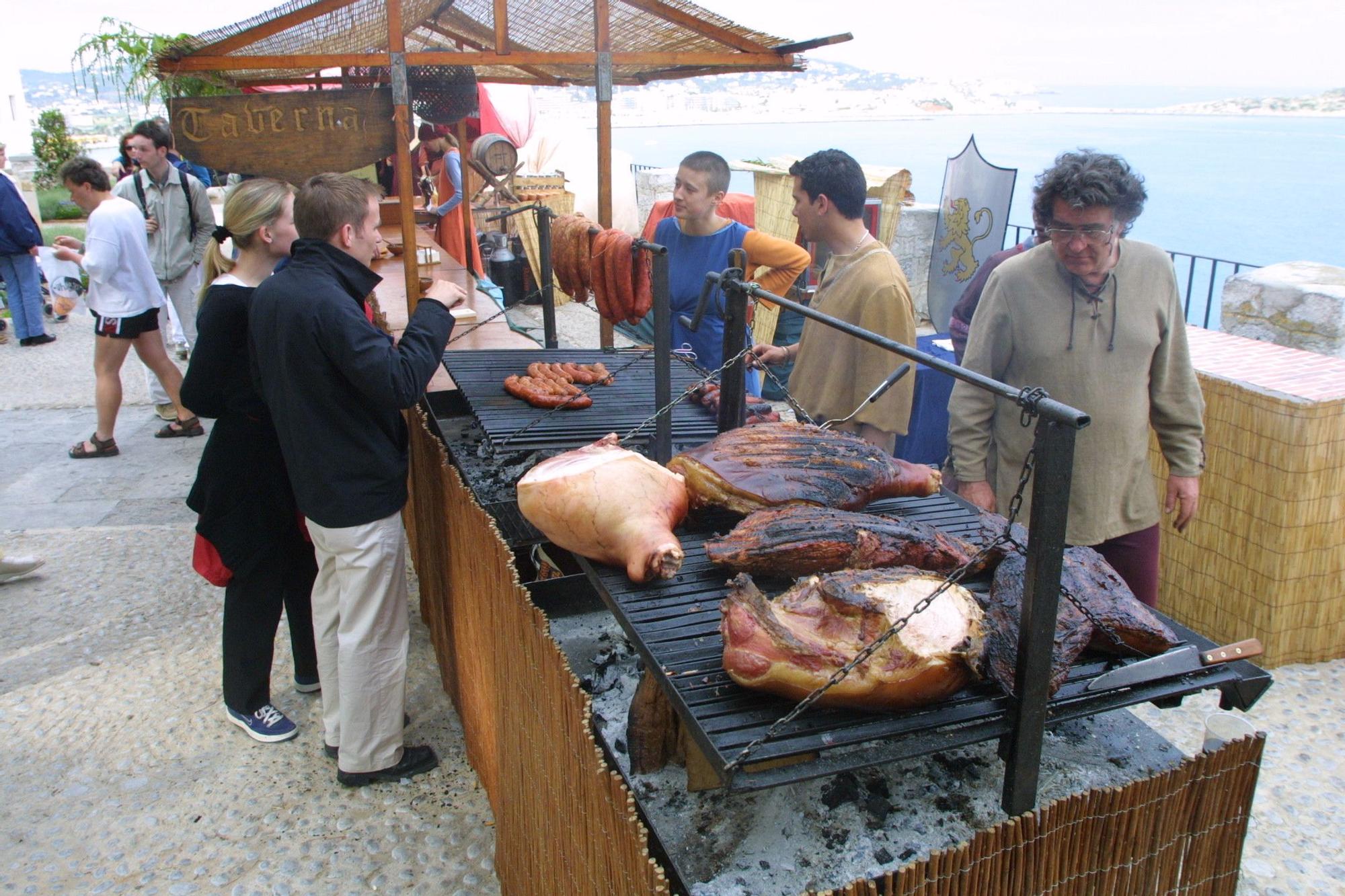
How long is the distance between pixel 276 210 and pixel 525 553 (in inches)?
77.4

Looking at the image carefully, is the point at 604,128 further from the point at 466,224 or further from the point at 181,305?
the point at 181,305

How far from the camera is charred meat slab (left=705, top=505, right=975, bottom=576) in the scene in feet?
6.84

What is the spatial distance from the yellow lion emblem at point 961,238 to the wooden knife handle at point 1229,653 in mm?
7307

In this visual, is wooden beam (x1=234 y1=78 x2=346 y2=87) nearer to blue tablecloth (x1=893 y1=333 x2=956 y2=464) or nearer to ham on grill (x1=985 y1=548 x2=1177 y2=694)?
blue tablecloth (x1=893 y1=333 x2=956 y2=464)

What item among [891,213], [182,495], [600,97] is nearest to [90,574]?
[182,495]

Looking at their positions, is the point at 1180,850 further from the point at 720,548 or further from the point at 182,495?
the point at 182,495

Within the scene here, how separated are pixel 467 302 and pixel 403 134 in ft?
7.66

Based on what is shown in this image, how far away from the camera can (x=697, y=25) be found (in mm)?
4891

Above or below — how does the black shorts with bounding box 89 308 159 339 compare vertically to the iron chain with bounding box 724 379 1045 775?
below

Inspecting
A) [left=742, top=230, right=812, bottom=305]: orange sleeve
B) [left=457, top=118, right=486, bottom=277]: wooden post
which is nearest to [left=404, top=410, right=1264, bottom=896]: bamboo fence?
[left=742, top=230, right=812, bottom=305]: orange sleeve

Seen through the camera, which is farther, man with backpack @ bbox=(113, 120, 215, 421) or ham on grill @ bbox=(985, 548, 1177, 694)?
man with backpack @ bbox=(113, 120, 215, 421)

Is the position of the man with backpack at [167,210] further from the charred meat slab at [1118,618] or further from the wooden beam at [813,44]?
the charred meat slab at [1118,618]

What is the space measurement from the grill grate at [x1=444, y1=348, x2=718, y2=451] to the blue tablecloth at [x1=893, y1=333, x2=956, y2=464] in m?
2.32

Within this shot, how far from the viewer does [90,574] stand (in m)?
5.75
